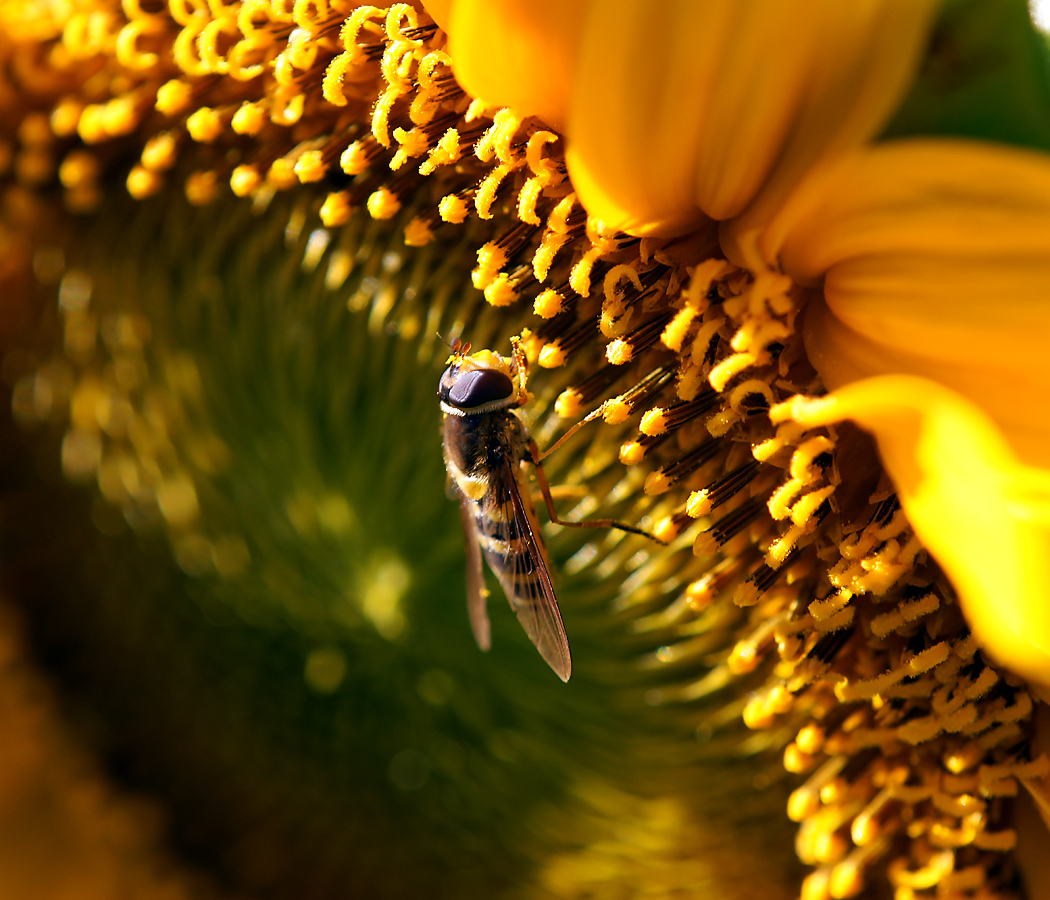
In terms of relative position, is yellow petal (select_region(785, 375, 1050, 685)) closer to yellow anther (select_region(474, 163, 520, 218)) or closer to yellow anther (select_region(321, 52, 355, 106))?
yellow anther (select_region(474, 163, 520, 218))

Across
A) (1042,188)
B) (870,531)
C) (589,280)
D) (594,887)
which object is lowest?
(594,887)

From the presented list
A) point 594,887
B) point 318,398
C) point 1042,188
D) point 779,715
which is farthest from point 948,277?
point 594,887

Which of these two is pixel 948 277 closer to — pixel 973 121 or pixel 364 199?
pixel 973 121

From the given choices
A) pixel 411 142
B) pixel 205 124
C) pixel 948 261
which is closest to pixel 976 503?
pixel 948 261

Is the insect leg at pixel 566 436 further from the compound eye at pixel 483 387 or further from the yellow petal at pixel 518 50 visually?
the yellow petal at pixel 518 50

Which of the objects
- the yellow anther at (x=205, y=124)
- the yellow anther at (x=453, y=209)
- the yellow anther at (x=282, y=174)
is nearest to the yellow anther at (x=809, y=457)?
the yellow anther at (x=453, y=209)

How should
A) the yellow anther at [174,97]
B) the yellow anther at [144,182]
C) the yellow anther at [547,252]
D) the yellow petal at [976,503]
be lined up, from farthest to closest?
the yellow anther at [144,182]
the yellow anther at [174,97]
the yellow anther at [547,252]
the yellow petal at [976,503]
